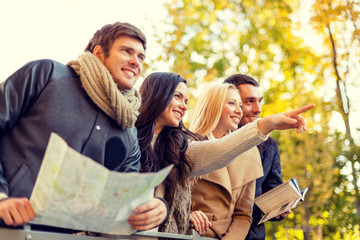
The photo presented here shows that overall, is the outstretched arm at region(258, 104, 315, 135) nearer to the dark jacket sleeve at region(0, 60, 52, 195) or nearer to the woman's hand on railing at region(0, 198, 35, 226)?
the dark jacket sleeve at region(0, 60, 52, 195)

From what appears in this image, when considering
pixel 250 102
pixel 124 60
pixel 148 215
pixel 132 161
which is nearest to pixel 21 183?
pixel 148 215

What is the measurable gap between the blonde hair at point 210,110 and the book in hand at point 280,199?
0.73m

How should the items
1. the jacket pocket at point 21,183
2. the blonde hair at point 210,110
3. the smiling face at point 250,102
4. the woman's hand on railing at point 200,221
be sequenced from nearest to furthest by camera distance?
1. the jacket pocket at point 21,183
2. the woman's hand on railing at point 200,221
3. the blonde hair at point 210,110
4. the smiling face at point 250,102

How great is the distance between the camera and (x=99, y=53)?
9.06 ft

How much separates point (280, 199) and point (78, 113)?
2.11 m

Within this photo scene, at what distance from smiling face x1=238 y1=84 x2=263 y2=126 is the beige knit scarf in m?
2.56

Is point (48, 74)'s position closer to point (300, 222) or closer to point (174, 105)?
point (174, 105)

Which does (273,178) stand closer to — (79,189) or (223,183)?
(223,183)

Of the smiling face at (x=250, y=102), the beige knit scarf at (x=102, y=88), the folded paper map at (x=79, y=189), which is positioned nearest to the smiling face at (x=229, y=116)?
the smiling face at (x=250, y=102)

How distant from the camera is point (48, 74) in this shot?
233 cm

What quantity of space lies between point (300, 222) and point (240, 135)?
8.40 meters

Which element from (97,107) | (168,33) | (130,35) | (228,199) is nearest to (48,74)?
(97,107)

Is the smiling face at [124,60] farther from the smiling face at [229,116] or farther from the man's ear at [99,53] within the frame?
the smiling face at [229,116]

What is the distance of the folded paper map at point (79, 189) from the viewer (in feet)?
5.30
